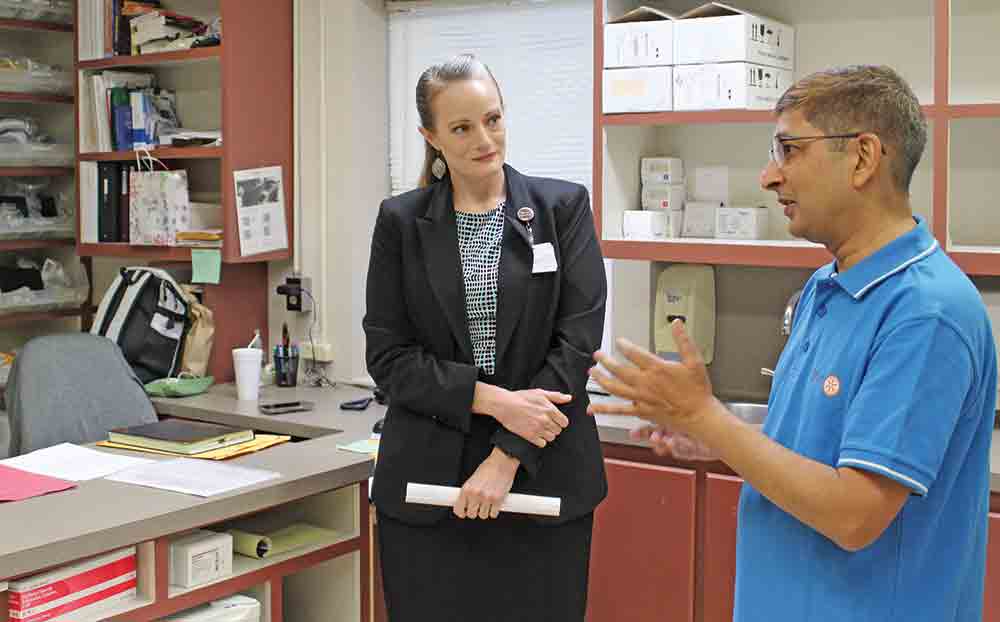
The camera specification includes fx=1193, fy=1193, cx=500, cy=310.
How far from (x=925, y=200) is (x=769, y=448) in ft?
7.17

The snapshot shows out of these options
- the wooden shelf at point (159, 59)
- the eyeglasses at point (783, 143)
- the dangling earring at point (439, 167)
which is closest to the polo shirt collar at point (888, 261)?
the eyeglasses at point (783, 143)

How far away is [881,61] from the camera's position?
3.40 meters

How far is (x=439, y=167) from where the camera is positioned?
254 centimetres

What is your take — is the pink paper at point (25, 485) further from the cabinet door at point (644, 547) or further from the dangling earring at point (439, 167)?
→ the cabinet door at point (644, 547)

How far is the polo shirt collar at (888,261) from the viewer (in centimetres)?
Result: 142

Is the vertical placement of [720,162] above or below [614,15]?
below

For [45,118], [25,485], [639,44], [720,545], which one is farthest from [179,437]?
[45,118]

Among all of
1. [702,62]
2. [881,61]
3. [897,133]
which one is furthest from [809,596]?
[881,61]

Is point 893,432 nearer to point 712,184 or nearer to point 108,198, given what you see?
point 712,184

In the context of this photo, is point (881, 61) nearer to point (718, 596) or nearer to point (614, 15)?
point (614, 15)

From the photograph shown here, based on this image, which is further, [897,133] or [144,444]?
[144,444]

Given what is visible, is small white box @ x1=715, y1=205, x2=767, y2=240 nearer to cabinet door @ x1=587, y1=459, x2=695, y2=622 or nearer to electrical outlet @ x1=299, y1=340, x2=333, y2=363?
cabinet door @ x1=587, y1=459, x2=695, y2=622

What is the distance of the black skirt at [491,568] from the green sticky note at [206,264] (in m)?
2.04

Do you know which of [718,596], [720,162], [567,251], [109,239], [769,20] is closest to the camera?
[567,251]
